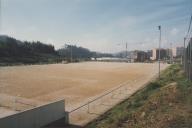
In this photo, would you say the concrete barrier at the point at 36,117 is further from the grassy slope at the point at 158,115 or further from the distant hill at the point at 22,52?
the distant hill at the point at 22,52

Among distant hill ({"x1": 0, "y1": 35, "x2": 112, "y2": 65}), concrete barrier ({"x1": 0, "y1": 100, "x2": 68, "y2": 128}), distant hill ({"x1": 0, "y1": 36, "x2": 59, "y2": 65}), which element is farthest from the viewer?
distant hill ({"x1": 0, "y1": 36, "x2": 59, "y2": 65})

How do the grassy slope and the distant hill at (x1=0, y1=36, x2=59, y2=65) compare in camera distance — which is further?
the distant hill at (x1=0, y1=36, x2=59, y2=65)

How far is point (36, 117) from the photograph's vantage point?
27.8 feet

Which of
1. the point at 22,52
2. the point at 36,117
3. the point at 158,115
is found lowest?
the point at 158,115

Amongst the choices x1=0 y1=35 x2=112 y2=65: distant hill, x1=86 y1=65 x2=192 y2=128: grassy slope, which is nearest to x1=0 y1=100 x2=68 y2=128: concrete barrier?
x1=86 y1=65 x2=192 y2=128: grassy slope

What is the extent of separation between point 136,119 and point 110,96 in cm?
701

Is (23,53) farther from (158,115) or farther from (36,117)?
(158,115)

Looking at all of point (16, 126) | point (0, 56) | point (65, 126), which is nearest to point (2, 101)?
point (65, 126)

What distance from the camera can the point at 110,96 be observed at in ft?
54.4

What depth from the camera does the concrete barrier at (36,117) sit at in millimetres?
7410

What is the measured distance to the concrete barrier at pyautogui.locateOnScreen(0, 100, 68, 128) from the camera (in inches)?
292

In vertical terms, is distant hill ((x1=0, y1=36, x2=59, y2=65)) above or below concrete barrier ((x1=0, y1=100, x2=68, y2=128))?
above

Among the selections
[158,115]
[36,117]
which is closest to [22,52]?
[36,117]

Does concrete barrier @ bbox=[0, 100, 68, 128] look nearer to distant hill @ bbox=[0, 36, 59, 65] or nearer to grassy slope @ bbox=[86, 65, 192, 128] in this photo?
grassy slope @ bbox=[86, 65, 192, 128]
